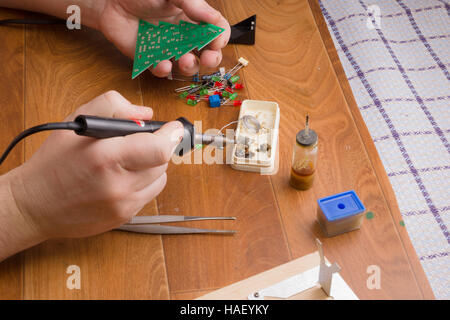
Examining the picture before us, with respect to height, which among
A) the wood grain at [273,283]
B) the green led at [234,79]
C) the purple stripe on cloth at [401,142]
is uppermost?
the green led at [234,79]

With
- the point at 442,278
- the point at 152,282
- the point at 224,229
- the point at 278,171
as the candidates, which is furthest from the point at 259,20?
the point at 442,278

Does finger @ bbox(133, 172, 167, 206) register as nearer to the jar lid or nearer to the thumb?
the jar lid

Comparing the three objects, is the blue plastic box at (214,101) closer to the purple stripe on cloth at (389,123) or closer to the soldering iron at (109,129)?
the soldering iron at (109,129)

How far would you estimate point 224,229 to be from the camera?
33.2 inches

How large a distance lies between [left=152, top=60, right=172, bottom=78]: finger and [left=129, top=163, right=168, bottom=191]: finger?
11.5 inches

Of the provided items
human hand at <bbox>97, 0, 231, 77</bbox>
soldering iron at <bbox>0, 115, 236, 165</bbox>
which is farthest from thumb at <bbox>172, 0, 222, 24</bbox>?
soldering iron at <bbox>0, 115, 236, 165</bbox>

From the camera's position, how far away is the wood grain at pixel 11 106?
79 centimetres

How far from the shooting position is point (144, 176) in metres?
0.78

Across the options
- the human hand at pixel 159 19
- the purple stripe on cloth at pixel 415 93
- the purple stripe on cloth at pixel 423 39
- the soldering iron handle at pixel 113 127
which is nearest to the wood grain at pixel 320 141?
the human hand at pixel 159 19

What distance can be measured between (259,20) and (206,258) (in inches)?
25.1

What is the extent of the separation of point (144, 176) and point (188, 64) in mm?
335

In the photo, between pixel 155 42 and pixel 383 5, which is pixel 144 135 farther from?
pixel 383 5

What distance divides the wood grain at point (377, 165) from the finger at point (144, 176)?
15.9 inches

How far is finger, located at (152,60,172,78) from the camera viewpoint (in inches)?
39.5
